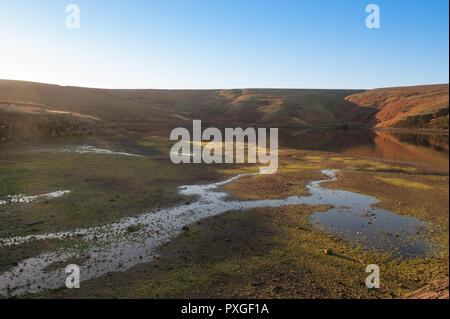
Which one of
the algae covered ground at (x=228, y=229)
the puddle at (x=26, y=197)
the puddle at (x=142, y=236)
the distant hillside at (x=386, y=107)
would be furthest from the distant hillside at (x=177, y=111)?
the puddle at (x=26, y=197)

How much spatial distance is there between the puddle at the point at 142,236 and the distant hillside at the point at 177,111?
23.4 ft

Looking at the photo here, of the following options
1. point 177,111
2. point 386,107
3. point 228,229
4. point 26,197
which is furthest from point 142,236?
point 177,111

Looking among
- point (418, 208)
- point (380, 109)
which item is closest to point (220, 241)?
point (418, 208)

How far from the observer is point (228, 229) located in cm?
1616

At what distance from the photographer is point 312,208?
66.0ft

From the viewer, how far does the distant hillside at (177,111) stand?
48.4 meters

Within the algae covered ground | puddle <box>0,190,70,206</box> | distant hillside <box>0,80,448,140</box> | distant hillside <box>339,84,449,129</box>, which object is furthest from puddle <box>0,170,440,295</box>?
distant hillside <box>339,84,449,129</box>

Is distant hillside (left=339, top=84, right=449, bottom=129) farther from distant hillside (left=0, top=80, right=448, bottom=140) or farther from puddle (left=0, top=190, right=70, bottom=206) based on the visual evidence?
puddle (left=0, top=190, right=70, bottom=206)

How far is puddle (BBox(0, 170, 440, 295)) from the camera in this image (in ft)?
35.9

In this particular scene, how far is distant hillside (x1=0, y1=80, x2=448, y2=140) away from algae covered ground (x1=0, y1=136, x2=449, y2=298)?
729 cm

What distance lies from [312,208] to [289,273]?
370 inches

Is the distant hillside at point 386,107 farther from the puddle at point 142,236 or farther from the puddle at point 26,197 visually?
the puddle at point 26,197

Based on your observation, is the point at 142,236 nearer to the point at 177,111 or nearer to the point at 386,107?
the point at 386,107

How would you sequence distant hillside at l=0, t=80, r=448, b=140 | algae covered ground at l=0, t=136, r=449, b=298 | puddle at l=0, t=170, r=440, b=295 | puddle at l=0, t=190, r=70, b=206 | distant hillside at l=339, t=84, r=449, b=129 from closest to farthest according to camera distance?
algae covered ground at l=0, t=136, r=449, b=298
puddle at l=0, t=170, r=440, b=295
puddle at l=0, t=190, r=70, b=206
distant hillside at l=0, t=80, r=448, b=140
distant hillside at l=339, t=84, r=449, b=129
